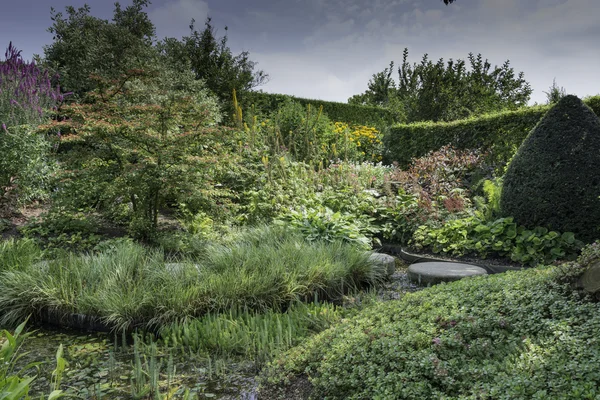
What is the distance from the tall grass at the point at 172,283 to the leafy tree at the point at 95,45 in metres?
8.55

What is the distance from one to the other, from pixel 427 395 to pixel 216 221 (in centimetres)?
499

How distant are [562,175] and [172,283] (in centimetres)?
461

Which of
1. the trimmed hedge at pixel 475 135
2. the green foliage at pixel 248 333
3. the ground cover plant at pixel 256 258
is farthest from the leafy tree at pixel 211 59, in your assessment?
the green foliage at pixel 248 333

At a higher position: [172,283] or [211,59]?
[211,59]

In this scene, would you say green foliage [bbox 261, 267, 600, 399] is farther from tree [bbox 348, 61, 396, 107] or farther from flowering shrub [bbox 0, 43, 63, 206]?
tree [bbox 348, 61, 396, 107]

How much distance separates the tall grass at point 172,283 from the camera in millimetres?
3840

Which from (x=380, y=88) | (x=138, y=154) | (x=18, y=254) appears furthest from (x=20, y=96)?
(x=380, y=88)

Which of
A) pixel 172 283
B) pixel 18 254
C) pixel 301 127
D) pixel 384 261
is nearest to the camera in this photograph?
pixel 172 283

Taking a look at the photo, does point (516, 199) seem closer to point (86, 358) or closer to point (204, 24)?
point (86, 358)

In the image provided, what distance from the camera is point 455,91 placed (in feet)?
50.2

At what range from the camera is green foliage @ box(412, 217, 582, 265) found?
5234 millimetres

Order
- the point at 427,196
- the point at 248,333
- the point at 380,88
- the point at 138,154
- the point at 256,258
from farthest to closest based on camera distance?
the point at 380,88, the point at 427,196, the point at 138,154, the point at 256,258, the point at 248,333

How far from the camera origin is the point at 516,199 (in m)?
5.62

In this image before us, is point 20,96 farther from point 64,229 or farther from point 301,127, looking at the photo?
point 301,127
